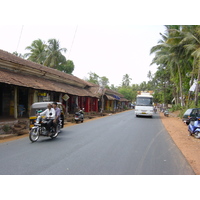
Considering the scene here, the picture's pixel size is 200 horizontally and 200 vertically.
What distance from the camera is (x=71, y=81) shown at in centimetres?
2172

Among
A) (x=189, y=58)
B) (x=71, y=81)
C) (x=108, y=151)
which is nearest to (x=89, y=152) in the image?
(x=108, y=151)

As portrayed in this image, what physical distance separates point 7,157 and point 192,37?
20364mm

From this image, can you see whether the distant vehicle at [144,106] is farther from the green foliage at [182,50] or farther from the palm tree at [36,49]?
the palm tree at [36,49]

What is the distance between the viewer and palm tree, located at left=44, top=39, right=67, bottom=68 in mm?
33750

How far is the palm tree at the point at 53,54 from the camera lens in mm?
33750

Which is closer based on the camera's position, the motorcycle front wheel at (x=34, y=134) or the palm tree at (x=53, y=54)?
the motorcycle front wheel at (x=34, y=134)

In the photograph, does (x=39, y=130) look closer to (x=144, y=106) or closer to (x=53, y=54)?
(x=144, y=106)

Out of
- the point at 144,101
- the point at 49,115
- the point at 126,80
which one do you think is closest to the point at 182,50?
the point at 144,101

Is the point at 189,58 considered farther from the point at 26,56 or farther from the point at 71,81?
the point at 26,56

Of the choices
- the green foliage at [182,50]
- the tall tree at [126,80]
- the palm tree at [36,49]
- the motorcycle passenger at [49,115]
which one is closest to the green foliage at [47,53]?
the palm tree at [36,49]

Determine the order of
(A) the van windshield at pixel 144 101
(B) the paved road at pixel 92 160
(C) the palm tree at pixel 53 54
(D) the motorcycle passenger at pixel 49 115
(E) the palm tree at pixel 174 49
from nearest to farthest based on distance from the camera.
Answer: (B) the paved road at pixel 92 160 < (D) the motorcycle passenger at pixel 49 115 < (E) the palm tree at pixel 174 49 < (A) the van windshield at pixel 144 101 < (C) the palm tree at pixel 53 54

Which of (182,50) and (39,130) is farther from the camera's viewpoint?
(182,50)

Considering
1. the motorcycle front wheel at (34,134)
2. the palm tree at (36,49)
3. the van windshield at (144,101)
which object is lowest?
the motorcycle front wheel at (34,134)

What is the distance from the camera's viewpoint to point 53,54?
3400 centimetres
